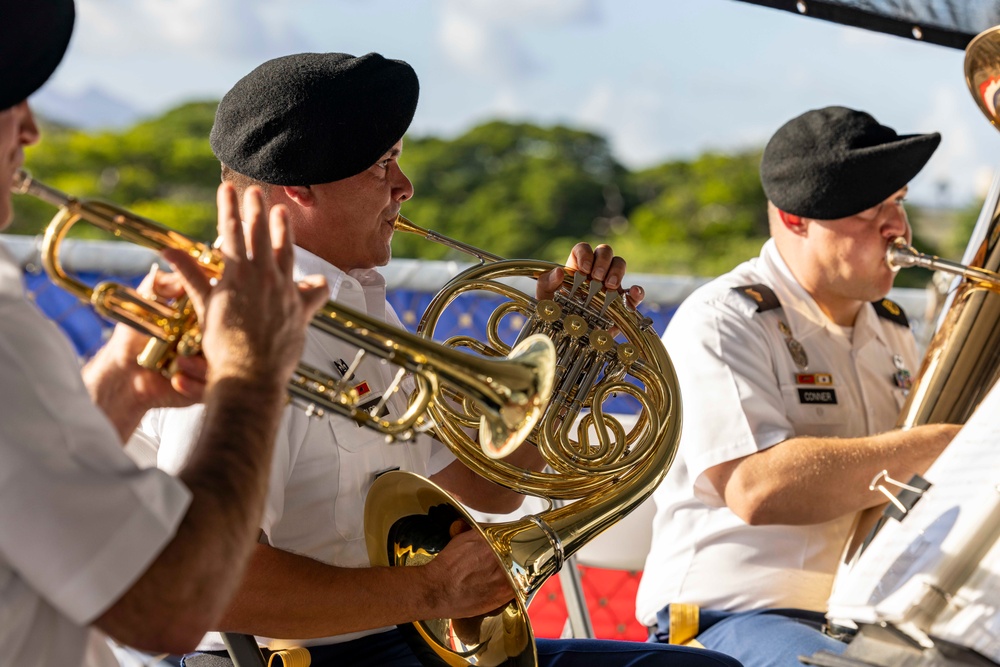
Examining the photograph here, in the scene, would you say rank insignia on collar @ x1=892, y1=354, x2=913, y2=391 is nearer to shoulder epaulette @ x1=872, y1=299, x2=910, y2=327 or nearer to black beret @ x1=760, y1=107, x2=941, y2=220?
shoulder epaulette @ x1=872, y1=299, x2=910, y2=327

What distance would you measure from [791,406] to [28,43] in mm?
1974

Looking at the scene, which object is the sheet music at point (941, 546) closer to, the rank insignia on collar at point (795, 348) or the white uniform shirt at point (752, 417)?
the white uniform shirt at point (752, 417)

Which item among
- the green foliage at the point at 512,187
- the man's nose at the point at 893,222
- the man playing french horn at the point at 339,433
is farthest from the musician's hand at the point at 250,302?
the green foliage at the point at 512,187

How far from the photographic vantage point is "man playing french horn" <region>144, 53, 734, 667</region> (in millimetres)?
1981

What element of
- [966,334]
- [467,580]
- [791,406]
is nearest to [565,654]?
[467,580]

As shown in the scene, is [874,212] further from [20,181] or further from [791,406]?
[20,181]

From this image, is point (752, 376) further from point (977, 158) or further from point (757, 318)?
point (977, 158)

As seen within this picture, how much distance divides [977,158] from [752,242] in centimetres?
1788

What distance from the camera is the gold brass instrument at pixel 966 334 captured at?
8.85 feet

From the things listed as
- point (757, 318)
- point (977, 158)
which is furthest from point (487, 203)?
point (757, 318)

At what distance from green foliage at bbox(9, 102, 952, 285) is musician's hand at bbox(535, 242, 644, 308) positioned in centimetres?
2245

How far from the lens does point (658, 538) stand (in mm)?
2877

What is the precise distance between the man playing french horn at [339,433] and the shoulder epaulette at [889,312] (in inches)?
41.5

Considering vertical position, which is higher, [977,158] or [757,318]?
[977,158]
